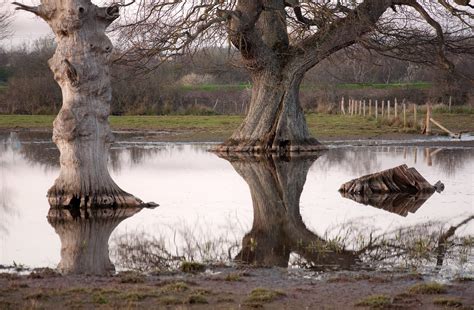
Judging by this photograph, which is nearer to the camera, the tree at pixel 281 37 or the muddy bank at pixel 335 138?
the tree at pixel 281 37

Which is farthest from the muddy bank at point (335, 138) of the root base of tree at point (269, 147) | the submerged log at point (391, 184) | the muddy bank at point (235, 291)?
the muddy bank at point (235, 291)

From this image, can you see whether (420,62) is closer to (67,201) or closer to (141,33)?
(141,33)

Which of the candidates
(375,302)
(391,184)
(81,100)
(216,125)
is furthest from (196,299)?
(216,125)

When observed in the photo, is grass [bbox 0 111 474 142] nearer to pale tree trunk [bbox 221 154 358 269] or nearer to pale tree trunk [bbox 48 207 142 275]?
pale tree trunk [bbox 221 154 358 269]

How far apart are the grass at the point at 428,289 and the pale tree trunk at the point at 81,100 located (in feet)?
29.7

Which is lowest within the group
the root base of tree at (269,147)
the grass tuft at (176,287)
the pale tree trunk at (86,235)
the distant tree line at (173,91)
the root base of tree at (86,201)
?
the pale tree trunk at (86,235)

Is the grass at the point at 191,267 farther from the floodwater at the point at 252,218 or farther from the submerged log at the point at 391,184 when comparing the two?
the submerged log at the point at 391,184

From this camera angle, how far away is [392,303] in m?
9.96

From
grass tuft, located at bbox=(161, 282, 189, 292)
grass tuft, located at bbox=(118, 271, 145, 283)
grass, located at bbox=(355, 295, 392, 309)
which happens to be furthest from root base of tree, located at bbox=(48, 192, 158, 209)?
grass, located at bbox=(355, 295, 392, 309)

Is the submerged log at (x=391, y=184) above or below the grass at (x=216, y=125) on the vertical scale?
below

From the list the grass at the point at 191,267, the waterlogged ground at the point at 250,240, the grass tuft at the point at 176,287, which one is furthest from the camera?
the grass at the point at 191,267

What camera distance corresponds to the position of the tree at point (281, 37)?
96.7ft

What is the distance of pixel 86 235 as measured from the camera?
1530cm

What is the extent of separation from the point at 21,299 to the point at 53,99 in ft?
184
